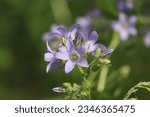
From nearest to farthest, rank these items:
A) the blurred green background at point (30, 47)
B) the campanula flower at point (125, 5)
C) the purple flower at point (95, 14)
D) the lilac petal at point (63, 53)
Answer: the lilac petal at point (63, 53) → the campanula flower at point (125, 5) → the purple flower at point (95, 14) → the blurred green background at point (30, 47)

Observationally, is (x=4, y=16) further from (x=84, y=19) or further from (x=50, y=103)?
(x=50, y=103)

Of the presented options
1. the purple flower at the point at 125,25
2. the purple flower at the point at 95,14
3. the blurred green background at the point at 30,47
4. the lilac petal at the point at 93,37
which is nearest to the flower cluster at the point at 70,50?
the lilac petal at the point at 93,37

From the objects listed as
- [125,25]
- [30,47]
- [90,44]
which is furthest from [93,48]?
[30,47]

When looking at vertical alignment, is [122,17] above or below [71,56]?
above

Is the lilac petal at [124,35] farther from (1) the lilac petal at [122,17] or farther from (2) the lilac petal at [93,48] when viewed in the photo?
(2) the lilac petal at [93,48]

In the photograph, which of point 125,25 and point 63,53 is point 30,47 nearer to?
point 125,25

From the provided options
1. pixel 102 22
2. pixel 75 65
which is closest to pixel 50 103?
pixel 75 65

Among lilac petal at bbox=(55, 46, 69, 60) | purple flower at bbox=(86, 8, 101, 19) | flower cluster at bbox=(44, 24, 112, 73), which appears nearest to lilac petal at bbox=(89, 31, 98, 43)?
flower cluster at bbox=(44, 24, 112, 73)
